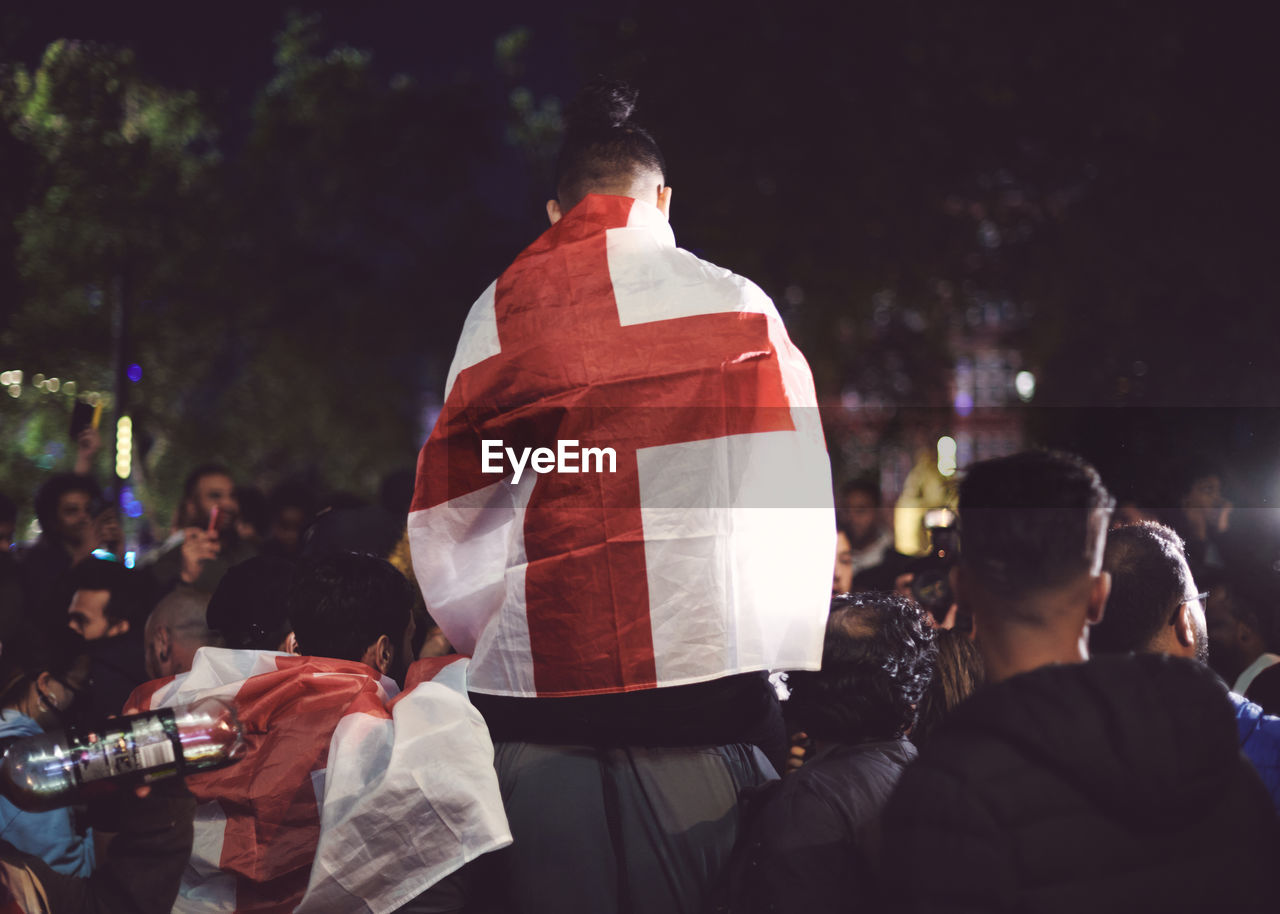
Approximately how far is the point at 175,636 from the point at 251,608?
0.48 metres

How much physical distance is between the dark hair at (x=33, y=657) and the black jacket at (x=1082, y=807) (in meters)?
2.95

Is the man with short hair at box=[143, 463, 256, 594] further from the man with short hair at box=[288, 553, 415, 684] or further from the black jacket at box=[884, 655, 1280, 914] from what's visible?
the black jacket at box=[884, 655, 1280, 914]

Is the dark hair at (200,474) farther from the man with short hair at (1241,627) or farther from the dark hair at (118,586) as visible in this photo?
the man with short hair at (1241,627)

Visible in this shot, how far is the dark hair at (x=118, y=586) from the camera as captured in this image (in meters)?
4.55

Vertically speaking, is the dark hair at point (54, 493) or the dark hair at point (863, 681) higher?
the dark hair at point (54, 493)

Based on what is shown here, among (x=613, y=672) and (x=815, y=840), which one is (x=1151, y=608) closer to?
(x=815, y=840)

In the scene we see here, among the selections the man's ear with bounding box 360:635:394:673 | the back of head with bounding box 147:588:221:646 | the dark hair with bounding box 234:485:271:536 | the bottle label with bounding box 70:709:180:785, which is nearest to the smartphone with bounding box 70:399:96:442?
the dark hair with bounding box 234:485:271:536

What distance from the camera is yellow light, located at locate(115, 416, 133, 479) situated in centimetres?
707

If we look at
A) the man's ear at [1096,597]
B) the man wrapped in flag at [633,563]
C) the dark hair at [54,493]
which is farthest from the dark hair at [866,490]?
the man's ear at [1096,597]

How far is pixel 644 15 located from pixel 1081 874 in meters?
16.7

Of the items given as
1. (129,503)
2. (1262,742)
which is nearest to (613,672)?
(1262,742)

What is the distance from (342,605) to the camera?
2855 millimetres

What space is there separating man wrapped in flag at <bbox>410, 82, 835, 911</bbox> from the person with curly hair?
14 centimetres

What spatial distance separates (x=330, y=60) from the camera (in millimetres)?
25781
